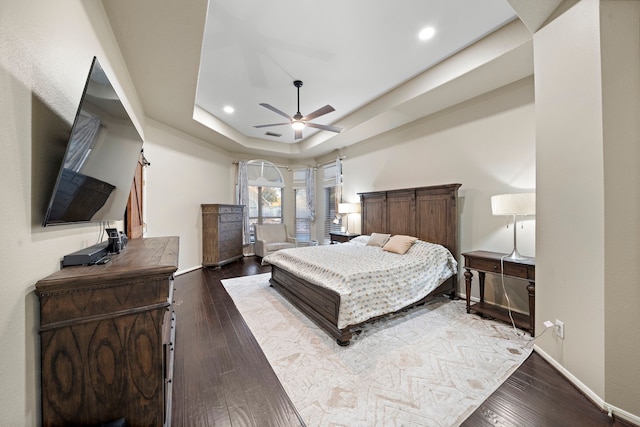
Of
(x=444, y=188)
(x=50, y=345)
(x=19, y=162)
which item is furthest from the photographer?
(x=444, y=188)

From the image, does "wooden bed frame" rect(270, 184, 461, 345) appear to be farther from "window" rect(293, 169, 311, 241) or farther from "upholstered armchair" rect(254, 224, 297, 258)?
"window" rect(293, 169, 311, 241)

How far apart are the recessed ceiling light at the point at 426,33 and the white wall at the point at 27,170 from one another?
2930mm

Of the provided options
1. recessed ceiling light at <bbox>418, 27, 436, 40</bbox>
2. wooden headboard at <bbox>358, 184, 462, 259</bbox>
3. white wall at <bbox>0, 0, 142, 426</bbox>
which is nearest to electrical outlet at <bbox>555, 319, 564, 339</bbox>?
wooden headboard at <bbox>358, 184, 462, 259</bbox>

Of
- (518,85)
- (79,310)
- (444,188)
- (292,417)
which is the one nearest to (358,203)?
(444,188)

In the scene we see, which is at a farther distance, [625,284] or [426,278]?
[426,278]

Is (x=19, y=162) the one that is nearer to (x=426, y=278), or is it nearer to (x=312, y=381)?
(x=312, y=381)

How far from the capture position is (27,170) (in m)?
0.98

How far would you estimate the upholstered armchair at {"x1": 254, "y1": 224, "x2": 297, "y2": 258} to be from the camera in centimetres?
574

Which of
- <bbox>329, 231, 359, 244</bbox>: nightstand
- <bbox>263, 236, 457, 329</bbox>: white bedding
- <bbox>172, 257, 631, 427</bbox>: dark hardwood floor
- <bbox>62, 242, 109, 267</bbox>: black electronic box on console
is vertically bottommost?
<bbox>172, 257, 631, 427</bbox>: dark hardwood floor

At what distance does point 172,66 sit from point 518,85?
418 centimetres

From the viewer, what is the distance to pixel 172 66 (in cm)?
270

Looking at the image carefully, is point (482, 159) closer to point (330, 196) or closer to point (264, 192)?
point (330, 196)

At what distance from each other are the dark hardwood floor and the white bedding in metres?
0.85

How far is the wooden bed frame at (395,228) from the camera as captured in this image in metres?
2.49
